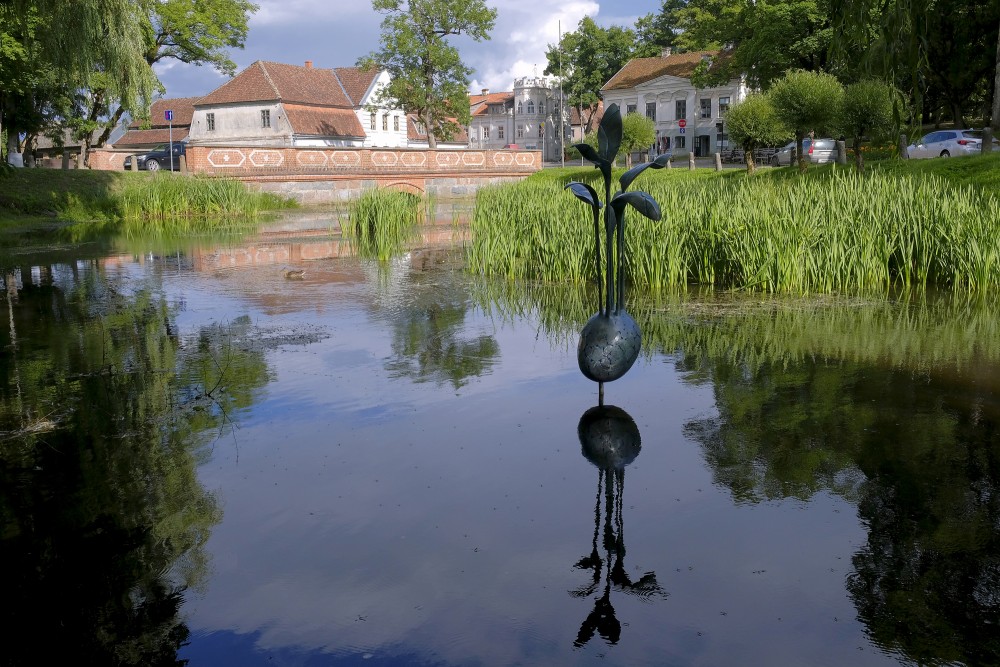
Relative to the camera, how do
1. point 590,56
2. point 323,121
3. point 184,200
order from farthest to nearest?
point 590,56
point 323,121
point 184,200

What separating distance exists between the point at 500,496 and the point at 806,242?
7.47m

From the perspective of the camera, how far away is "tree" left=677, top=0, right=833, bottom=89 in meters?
36.0

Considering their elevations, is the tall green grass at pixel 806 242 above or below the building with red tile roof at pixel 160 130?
below

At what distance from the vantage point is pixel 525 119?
84.8m

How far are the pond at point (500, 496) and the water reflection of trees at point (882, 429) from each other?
0.02 metres

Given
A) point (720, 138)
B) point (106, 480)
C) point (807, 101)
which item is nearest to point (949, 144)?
point (807, 101)

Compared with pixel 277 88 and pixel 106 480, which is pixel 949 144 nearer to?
pixel 106 480

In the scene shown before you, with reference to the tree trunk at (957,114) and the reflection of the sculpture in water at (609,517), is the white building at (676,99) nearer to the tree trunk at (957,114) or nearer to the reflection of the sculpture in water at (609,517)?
the tree trunk at (957,114)

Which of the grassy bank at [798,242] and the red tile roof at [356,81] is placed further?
the red tile roof at [356,81]

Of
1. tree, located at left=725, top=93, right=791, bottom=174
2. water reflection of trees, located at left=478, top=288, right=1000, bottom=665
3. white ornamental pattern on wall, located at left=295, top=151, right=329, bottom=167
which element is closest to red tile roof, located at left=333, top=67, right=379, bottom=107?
white ornamental pattern on wall, located at left=295, top=151, right=329, bottom=167

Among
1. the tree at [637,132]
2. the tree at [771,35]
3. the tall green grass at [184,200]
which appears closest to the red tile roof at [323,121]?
the tree at [637,132]

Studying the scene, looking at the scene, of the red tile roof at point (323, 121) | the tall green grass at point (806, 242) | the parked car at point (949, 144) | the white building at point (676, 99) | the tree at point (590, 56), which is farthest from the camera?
the tree at point (590, 56)

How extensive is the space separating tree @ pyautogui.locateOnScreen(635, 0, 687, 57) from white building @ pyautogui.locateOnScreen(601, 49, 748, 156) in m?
4.64

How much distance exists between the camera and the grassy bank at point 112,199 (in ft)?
84.4
